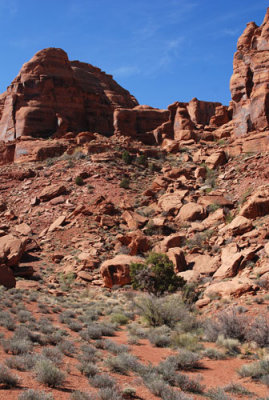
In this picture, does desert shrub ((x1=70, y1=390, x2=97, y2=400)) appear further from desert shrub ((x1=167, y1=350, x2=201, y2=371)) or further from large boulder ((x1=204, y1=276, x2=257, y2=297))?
large boulder ((x1=204, y1=276, x2=257, y2=297))

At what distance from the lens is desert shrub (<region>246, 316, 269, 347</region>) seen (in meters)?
11.2

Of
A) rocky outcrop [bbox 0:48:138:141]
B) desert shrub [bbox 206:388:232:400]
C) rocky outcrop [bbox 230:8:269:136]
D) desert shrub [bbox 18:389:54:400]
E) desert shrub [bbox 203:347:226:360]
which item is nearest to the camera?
desert shrub [bbox 18:389:54:400]

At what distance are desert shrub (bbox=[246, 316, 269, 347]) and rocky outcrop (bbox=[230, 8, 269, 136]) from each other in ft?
85.4

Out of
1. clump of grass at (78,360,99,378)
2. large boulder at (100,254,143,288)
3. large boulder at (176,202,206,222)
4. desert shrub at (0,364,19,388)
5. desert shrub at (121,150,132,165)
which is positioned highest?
desert shrub at (121,150,132,165)

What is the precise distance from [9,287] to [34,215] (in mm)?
13695

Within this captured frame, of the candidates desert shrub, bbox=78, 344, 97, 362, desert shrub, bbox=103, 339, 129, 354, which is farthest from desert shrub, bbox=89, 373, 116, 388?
desert shrub, bbox=103, 339, 129, 354

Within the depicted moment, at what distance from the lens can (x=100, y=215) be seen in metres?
30.1

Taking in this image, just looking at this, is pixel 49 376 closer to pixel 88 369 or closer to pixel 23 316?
pixel 88 369

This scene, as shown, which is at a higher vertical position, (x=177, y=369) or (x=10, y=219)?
(x=10, y=219)

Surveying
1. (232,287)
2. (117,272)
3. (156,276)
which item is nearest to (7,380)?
(232,287)

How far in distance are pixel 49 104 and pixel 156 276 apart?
3856cm

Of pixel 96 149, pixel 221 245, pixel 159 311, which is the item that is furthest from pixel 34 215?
pixel 159 311

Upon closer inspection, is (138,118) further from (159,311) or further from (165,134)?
(159,311)

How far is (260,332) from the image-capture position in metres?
11.2
